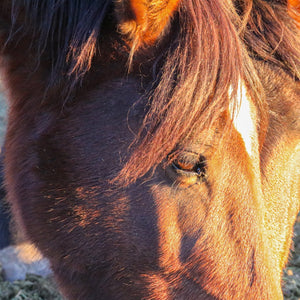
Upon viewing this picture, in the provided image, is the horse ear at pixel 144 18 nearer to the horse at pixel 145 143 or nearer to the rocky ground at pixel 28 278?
the horse at pixel 145 143

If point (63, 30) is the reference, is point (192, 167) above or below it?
below

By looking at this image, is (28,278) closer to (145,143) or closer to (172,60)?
(145,143)

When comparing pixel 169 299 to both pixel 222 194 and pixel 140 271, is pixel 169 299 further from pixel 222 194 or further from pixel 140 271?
pixel 222 194

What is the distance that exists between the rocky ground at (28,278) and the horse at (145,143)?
1.14 metres

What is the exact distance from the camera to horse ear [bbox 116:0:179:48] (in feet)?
3.91

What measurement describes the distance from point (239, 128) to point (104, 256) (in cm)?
63

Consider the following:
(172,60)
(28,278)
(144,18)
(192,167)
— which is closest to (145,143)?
(192,167)

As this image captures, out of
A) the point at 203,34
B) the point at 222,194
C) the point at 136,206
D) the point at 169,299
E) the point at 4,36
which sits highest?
the point at 203,34

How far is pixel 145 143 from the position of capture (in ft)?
4.25

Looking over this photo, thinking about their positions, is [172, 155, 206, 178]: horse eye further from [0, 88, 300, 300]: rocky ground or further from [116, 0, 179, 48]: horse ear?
[0, 88, 300, 300]: rocky ground

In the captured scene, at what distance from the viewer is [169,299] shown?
1396 millimetres

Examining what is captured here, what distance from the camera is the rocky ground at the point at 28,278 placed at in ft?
8.32

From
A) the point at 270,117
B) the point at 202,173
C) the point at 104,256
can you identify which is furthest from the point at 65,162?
the point at 270,117

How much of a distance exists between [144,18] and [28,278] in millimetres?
2048
